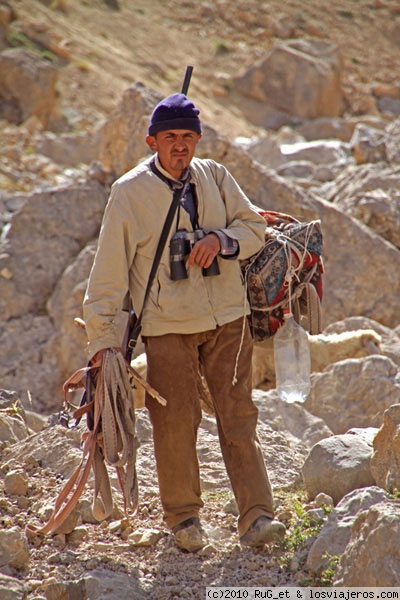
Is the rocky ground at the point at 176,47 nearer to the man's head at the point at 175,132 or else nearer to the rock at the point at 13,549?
the man's head at the point at 175,132

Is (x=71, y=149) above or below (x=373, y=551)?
above

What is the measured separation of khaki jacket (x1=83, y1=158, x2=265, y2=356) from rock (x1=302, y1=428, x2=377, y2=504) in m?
0.80

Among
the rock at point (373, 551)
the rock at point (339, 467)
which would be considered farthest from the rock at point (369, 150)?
the rock at point (373, 551)

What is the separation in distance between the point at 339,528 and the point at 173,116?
69.1 inches

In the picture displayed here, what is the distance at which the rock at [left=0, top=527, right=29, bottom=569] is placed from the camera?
339cm

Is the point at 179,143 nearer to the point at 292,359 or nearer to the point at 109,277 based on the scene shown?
the point at 109,277

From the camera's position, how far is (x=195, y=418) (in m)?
3.74

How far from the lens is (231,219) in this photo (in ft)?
12.6

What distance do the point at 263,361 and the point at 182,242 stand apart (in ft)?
11.1

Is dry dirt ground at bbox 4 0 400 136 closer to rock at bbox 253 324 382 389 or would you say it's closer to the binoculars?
rock at bbox 253 324 382 389

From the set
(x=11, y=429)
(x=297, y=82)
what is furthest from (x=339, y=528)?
(x=297, y=82)

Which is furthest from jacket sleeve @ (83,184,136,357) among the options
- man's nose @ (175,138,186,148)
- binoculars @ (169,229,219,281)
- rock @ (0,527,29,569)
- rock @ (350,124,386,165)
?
rock @ (350,124,386,165)

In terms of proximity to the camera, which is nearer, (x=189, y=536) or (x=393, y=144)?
(x=189, y=536)

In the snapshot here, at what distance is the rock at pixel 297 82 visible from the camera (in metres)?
23.8
